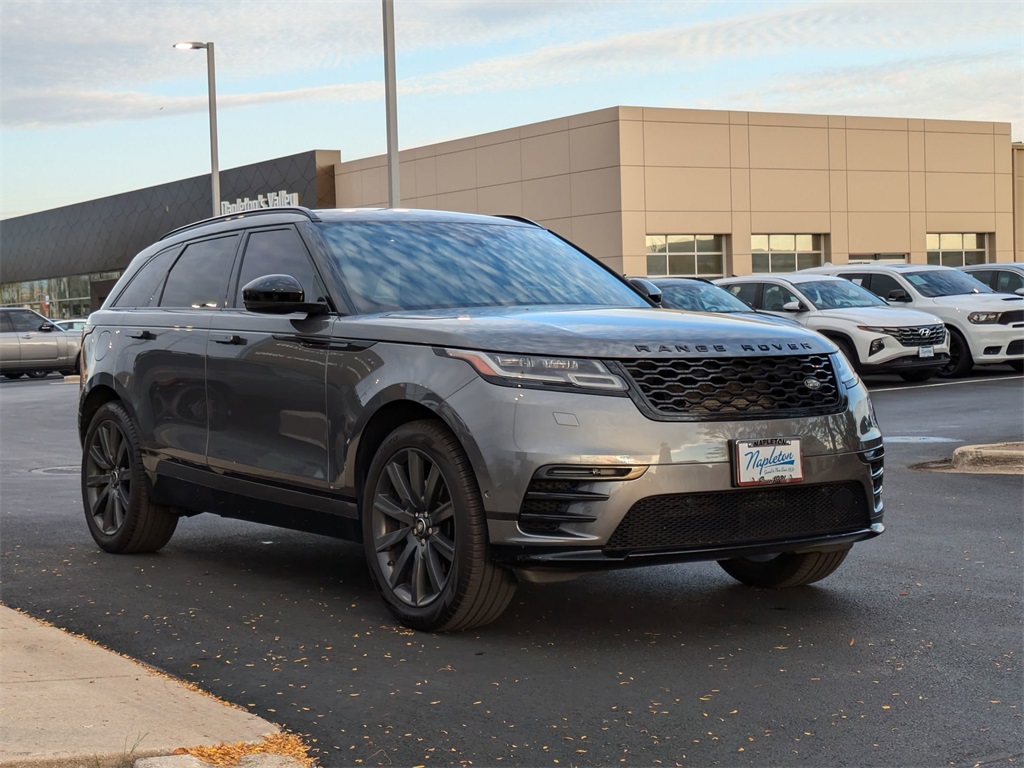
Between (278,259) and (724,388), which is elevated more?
(278,259)

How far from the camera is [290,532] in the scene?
902 centimetres

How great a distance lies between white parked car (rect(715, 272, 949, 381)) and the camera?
66.5 ft

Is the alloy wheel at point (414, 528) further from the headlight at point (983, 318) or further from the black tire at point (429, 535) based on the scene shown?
the headlight at point (983, 318)

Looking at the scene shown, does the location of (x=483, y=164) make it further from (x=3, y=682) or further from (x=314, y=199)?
(x=3, y=682)

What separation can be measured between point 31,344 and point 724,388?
3258 centimetres

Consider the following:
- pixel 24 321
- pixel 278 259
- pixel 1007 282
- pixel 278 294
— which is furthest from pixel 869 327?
pixel 24 321

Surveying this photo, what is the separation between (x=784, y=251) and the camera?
1962 inches

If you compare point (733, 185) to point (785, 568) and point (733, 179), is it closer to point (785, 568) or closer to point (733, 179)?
point (733, 179)

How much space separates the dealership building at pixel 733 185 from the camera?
46750mm

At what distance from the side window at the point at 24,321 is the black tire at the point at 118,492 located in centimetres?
2868

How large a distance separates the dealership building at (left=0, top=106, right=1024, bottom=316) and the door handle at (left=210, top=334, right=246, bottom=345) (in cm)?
3868

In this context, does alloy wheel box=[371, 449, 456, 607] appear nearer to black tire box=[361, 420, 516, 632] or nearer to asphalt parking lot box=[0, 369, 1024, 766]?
black tire box=[361, 420, 516, 632]

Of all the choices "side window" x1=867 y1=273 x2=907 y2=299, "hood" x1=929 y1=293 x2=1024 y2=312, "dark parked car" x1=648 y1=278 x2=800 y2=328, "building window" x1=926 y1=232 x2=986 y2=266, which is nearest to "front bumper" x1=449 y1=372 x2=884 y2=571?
"dark parked car" x1=648 y1=278 x2=800 y2=328

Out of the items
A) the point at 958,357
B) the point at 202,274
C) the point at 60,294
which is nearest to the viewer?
the point at 202,274
